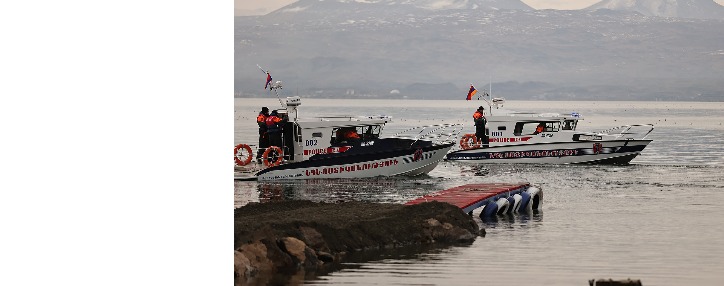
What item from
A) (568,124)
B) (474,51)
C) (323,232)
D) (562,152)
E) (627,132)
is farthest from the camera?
(474,51)

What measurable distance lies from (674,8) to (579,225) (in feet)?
56.6

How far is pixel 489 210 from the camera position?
1397 centimetres

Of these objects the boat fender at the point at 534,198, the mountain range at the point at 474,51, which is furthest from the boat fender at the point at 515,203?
the mountain range at the point at 474,51

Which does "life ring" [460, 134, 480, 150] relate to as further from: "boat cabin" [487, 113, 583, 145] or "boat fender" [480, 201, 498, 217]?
"boat fender" [480, 201, 498, 217]

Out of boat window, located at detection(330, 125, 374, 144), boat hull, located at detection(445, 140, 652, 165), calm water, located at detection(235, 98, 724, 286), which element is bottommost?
calm water, located at detection(235, 98, 724, 286)

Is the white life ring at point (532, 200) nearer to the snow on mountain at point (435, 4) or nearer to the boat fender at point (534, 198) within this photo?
the boat fender at point (534, 198)

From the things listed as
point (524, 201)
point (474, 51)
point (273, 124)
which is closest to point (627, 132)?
point (273, 124)

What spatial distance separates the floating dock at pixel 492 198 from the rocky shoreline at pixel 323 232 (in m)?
0.85

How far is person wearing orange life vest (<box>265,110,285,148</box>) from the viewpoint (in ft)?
63.1

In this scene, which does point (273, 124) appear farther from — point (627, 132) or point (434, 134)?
point (434, 134)

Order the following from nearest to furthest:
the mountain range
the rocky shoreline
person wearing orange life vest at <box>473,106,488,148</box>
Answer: the rocky shoreline → person wearing orange life vest at <box>473,106,488,148</box> → the mountain range

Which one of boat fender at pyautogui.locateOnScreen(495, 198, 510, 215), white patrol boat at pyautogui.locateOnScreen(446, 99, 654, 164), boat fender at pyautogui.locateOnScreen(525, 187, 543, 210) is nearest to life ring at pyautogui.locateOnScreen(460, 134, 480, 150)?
white patrol boat at pyautogui.locateOnScreen(446, 99, 654, 164)
